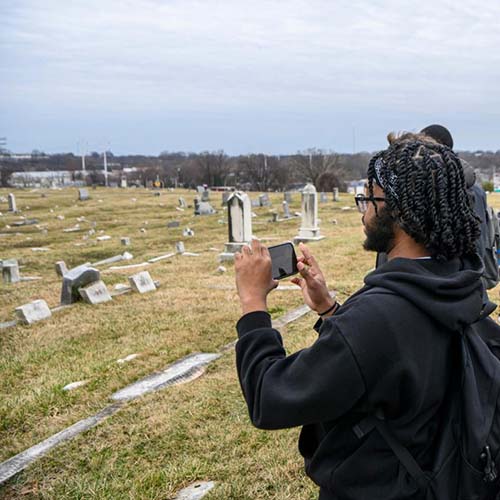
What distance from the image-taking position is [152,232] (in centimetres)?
1869

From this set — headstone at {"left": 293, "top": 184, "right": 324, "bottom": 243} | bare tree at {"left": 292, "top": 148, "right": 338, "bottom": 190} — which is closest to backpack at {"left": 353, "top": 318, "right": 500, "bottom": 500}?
headstone at {"left": 293, "top": 184, "right": 324, "bottom": 243}

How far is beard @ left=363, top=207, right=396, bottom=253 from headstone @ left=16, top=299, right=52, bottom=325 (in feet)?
21.1

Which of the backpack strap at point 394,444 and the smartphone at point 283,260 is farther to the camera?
the smartphone at point 283,260

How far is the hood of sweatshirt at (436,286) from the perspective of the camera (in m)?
1.39

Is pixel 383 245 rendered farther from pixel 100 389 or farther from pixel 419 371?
pixel 100 389

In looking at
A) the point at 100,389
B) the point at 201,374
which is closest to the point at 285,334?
the point at 201,374

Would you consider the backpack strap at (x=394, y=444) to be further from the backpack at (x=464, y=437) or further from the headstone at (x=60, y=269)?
the headstone at (x=60, y=269)

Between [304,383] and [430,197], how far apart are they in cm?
58

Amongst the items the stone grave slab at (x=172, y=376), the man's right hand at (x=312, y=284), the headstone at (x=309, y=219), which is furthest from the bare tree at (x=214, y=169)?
the man's right hand at (x=312, y=284)

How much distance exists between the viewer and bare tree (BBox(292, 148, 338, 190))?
2116 inches

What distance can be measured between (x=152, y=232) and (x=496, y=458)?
17.7m

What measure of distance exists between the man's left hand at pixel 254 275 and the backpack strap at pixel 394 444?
429 mm

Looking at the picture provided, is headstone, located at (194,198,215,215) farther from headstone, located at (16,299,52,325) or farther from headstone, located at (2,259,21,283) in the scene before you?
headstone, located at (16,299,52,325)

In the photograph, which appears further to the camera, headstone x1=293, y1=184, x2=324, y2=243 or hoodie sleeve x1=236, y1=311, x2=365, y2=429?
headstone x1=293, y1=184, x2=324, y2=243
